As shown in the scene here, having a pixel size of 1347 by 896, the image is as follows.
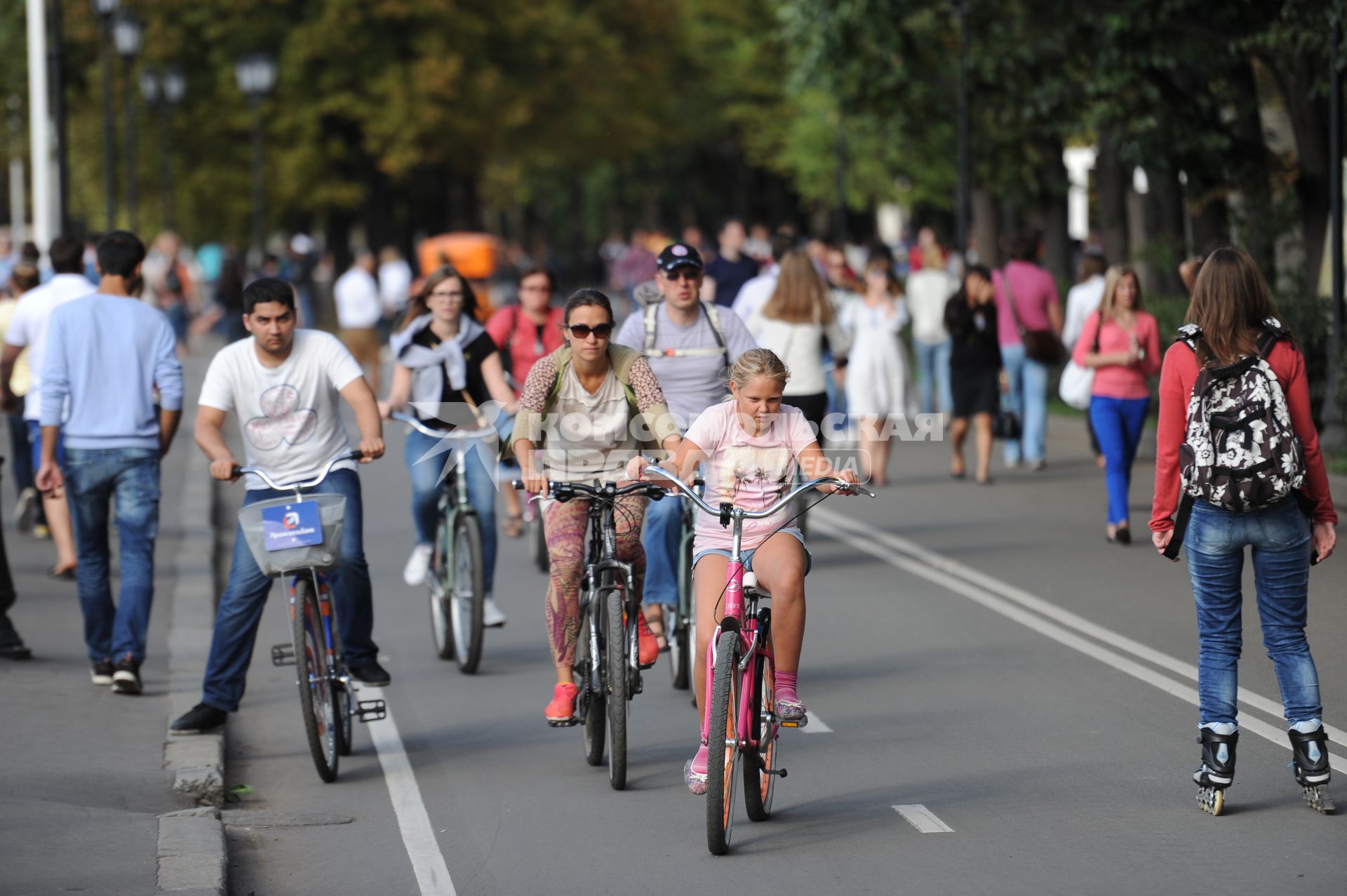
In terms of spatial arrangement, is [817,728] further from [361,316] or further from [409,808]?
[361,316]

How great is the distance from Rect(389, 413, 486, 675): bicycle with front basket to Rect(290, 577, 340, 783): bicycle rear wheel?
1.80 meters

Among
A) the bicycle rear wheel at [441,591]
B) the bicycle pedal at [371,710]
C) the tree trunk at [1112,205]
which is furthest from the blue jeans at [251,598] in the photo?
the tree trunk at [1112,205]

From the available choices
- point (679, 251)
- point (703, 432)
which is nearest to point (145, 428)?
point (679, 251)

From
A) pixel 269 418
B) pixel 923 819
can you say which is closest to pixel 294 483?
pixel 269 418

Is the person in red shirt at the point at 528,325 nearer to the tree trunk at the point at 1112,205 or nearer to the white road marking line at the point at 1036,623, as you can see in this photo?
the white road marking line at the point at 1036,623

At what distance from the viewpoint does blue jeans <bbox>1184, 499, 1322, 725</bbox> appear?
6.46 metres

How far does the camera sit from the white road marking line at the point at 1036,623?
7859 millimetres

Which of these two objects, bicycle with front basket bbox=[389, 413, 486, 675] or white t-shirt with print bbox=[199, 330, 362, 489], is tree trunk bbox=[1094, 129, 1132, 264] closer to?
bicycle with front basket bbox=[389, 413, 486, 675]

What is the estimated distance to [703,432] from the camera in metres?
6.84

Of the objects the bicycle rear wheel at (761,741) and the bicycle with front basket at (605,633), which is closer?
the bicycle rear wheel at (761,741)

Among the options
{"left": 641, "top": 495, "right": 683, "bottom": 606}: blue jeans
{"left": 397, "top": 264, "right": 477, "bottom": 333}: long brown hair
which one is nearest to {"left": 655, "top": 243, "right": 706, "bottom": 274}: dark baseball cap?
{"left": 641, "top": 495, "right": 683, "bottom": 606}: blue jeans

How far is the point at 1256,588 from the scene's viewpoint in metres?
6.50

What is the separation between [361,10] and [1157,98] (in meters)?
28.7

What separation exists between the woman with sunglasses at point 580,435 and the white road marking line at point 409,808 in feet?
1.98
